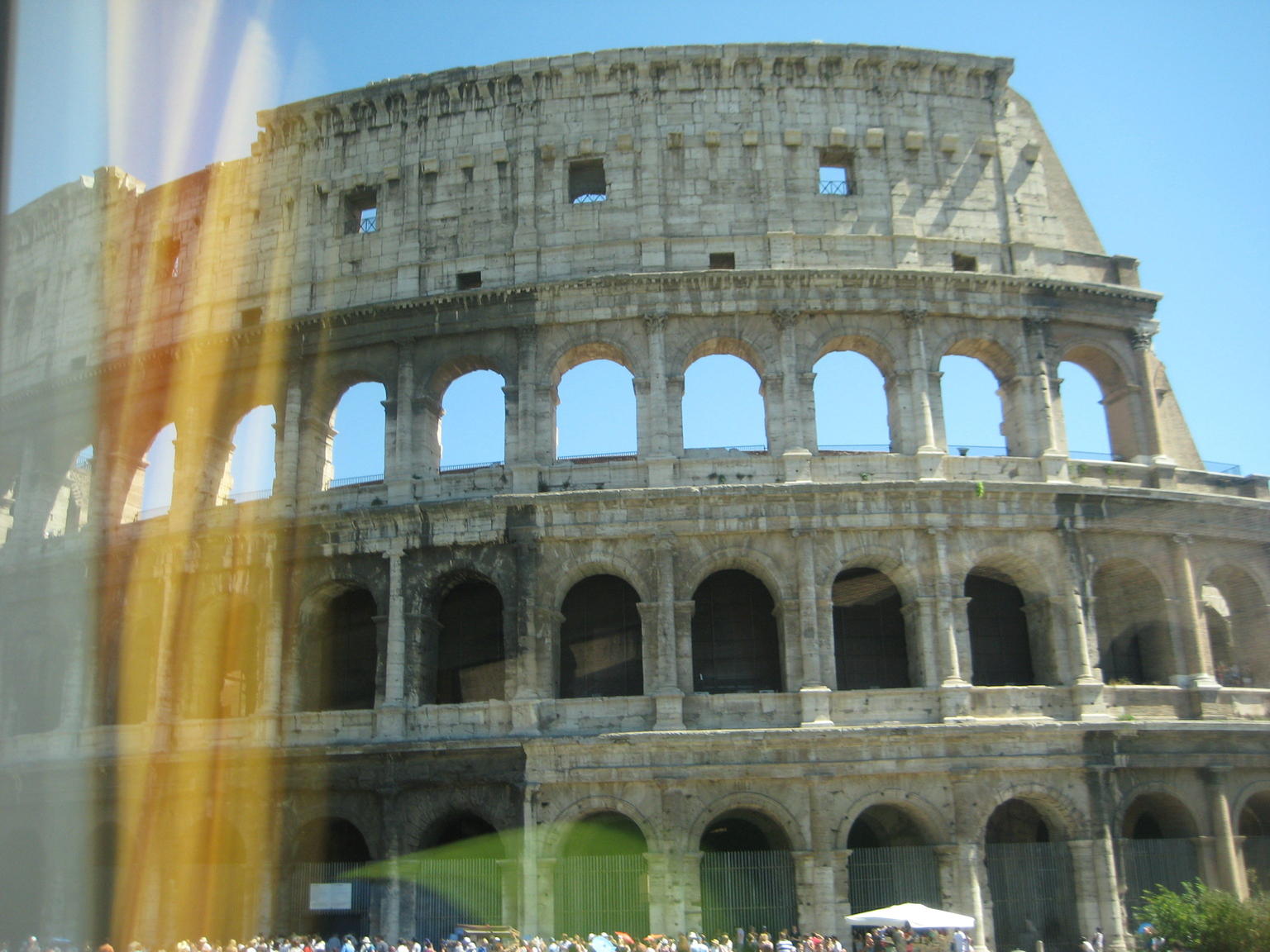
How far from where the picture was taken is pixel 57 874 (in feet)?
73.6

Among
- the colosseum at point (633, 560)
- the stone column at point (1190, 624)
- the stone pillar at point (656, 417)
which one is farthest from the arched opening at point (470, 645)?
the stone column at point (1190, 624)

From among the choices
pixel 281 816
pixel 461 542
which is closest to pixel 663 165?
pixel 461 542

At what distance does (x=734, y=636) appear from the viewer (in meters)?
22.2

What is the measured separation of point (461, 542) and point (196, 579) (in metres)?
5.80

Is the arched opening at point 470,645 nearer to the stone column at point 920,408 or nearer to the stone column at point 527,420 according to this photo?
the stone column at point 527,420

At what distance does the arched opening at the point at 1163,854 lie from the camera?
20.0 metres

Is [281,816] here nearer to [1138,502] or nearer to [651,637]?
[651,637]

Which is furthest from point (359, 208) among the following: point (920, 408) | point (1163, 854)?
point (1163, 854)

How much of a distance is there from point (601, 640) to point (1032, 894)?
8964 mm

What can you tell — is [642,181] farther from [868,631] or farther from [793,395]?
[868,631]

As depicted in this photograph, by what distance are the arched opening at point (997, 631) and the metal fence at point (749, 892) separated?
18.0 ft

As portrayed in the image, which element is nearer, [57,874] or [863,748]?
[863,748]

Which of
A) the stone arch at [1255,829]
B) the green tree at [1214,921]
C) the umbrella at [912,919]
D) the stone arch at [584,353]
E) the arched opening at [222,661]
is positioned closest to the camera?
the green tree at [1214,921]

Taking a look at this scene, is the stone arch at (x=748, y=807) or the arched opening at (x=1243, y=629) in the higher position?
the arched opening at (x=1243, y=629)
